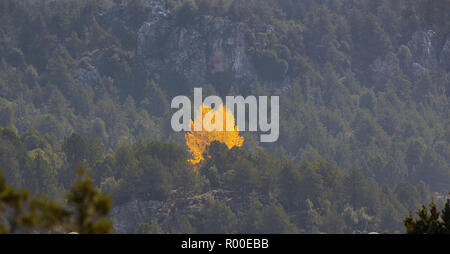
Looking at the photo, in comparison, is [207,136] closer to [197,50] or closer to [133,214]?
[133,214]

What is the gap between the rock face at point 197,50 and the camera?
583ft

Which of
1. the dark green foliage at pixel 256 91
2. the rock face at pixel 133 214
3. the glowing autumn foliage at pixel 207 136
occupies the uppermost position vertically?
the dark green foliage at pixel 256 91

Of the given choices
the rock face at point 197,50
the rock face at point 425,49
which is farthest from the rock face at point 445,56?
the rock face at point 197,50

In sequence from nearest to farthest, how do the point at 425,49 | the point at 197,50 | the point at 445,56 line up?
the point at 197,50
the point at 445,56
the point at 425,49

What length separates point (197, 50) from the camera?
17900 centimetres

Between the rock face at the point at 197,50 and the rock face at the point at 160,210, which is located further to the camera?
the rock face at the point at 197,50

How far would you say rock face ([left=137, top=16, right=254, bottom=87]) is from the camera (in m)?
178

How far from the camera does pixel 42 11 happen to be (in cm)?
19612

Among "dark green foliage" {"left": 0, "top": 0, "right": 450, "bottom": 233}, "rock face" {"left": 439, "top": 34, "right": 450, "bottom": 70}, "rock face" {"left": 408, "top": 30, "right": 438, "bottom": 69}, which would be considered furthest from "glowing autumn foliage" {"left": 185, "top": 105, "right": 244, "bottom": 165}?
"rock face" {"left": 439, "top": 34, "right": 450, "bottom": 70}

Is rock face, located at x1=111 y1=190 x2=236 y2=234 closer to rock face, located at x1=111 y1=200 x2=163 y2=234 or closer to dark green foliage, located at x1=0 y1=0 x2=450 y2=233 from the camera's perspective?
rock face, located at x1=111 y1=200 x2=163 y2=234

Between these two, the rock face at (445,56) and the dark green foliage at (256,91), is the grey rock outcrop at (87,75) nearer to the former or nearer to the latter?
the dark green foliage at (256,91)

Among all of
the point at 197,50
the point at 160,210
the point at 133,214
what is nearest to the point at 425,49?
the point at 197,50

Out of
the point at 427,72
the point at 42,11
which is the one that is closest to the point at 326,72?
the point at 427,72
